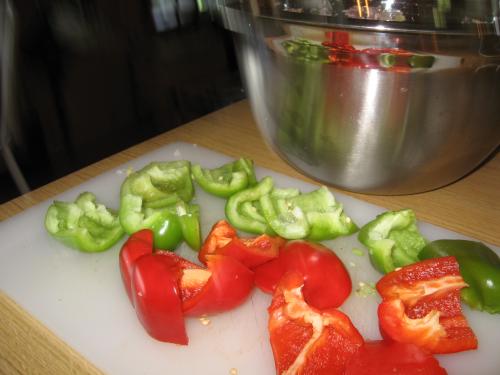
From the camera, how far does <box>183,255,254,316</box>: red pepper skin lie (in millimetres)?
766

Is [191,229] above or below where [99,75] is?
below

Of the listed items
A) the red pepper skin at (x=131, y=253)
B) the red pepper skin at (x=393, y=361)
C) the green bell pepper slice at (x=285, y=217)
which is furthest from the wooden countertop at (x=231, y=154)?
the red pepper skin at (x=393, y=361)

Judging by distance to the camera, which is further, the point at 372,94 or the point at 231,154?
the point at 231,154

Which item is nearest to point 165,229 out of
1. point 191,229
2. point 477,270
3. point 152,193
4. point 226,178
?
point 191,229

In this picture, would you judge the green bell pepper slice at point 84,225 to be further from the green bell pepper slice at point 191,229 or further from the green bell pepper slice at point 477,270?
the green bell pepper slice at point 477,270

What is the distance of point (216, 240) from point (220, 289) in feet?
0.44

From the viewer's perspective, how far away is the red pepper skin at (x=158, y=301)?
0.72 meters

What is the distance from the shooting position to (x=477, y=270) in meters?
0.78

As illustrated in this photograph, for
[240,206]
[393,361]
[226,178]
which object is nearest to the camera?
[393,361]

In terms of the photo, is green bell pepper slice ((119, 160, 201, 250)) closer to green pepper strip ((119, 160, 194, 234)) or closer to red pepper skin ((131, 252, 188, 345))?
green pepper strip ((119, 160, 194, 234))

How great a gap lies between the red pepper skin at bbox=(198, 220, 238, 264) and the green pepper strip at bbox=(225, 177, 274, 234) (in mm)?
78

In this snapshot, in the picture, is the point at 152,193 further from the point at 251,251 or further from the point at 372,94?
the point at 372,94

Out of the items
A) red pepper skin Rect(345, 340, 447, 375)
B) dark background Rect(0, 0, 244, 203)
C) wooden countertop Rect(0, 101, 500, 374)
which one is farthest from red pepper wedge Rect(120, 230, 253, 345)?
dark background Rect(0, 0, 244, 203)

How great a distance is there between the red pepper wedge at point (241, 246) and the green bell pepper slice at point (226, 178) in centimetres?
16
